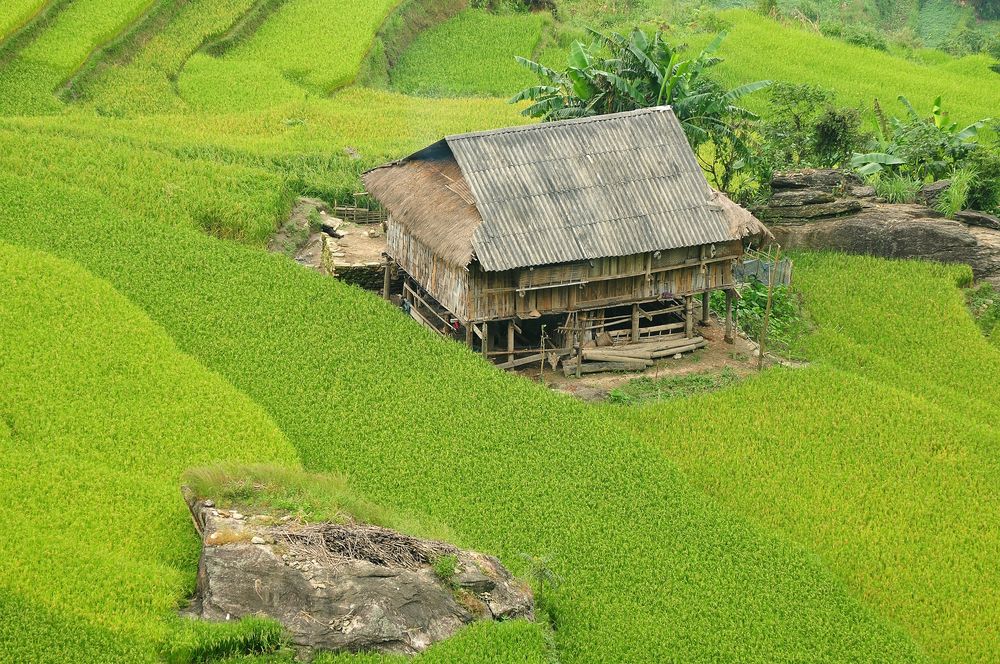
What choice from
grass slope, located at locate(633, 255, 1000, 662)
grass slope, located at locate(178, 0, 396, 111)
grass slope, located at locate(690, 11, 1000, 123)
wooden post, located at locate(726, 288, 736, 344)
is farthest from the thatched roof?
grass slope, located at locate(690, 11, 1000, 123)

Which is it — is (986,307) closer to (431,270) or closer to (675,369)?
(675,369)

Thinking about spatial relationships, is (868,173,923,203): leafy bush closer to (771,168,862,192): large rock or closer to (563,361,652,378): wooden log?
(771,168,862,192): large rock

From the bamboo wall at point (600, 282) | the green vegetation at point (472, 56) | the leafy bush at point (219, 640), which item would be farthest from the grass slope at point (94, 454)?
the green vegetation at point (472, 56)

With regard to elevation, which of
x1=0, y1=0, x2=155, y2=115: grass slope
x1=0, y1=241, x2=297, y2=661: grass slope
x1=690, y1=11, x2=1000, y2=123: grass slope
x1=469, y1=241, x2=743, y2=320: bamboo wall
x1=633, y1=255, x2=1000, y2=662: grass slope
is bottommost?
x1=633, y1=255, x2=1000, y2=662: grass slope

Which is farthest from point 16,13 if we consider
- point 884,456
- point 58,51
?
point 884,456

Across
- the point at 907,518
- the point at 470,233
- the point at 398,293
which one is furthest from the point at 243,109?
the point at 907,518

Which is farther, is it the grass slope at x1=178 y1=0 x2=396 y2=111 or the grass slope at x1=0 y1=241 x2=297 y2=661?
the grass slope at x1=178 y1=0 x2=396 y2=111
